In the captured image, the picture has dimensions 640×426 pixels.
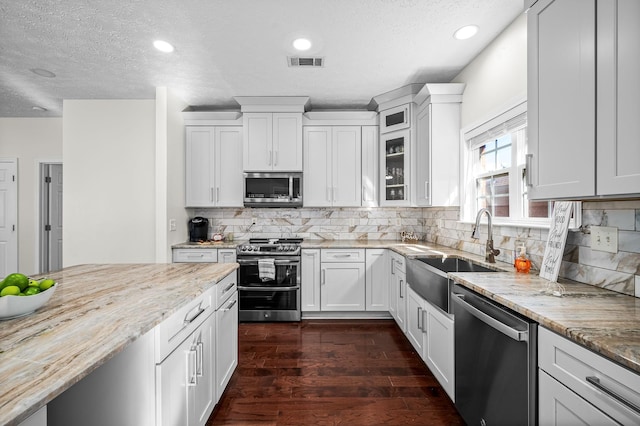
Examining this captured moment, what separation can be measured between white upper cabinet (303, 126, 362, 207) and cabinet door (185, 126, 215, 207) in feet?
4.01

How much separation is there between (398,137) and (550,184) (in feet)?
7.64

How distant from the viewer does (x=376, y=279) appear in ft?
11.8

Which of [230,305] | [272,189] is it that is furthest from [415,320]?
[272,189]

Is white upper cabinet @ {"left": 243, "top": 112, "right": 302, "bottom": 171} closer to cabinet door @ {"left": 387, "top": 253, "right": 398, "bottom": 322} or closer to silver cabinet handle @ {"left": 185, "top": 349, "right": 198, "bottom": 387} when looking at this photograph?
cabinet door @ {"left": 387, "top": 253, "right": 398, "bottom": 322}

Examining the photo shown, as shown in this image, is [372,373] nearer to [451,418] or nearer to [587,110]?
[451,418]

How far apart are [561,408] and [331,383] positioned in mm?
1571

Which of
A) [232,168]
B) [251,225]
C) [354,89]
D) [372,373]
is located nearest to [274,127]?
[232,168]

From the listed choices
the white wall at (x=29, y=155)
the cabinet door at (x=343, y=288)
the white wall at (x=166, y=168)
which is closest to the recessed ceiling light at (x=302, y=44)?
the white wall at (x=166, y=168)

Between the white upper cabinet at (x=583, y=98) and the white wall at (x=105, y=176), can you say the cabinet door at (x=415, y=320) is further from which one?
the white wall at (x=105, y=176)

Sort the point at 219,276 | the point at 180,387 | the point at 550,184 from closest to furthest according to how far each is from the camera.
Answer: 1. the point at 180,387
2. the point at 550,184
3. the point at 219,276

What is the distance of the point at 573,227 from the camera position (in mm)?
1668

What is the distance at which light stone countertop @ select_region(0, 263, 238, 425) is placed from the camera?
0.67 metres

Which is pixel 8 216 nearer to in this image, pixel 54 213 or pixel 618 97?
pixel 54 213

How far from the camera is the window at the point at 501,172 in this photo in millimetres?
2217
